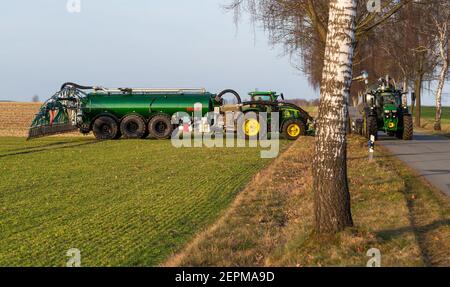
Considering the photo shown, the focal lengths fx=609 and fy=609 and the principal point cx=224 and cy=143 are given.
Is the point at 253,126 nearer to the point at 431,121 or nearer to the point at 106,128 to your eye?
the point at 106,128

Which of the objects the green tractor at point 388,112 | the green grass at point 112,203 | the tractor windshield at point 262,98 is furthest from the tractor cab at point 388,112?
the green grass at point 112,203

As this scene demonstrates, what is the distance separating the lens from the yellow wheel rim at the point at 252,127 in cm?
2695

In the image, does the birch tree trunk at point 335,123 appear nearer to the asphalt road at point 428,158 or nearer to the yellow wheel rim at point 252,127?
the asphalt road at point 428,158

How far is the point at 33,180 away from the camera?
1499 cm

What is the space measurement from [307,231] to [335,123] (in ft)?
5.05

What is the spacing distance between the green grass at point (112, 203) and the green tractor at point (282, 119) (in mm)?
5557

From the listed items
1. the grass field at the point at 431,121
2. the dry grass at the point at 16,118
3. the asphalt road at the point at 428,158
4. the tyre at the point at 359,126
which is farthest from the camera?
the dry grass at the point at 16,118

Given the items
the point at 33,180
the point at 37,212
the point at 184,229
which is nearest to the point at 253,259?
the point at 184,229

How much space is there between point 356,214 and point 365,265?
A: 2.89 metres

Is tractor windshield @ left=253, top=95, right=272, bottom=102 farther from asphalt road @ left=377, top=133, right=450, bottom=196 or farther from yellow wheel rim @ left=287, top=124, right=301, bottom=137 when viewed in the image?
asphalt road @ left=377, top=133, right=450, bottom=196

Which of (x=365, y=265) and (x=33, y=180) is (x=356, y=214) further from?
(x=33, y=180)

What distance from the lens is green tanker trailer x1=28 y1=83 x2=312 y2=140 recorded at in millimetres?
30359

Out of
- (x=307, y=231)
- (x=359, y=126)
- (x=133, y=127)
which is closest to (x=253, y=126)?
(x=359, y=126)

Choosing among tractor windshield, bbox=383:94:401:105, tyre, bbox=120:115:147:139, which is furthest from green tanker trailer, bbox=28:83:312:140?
tractor windshield, bbox=383:94:401:105
